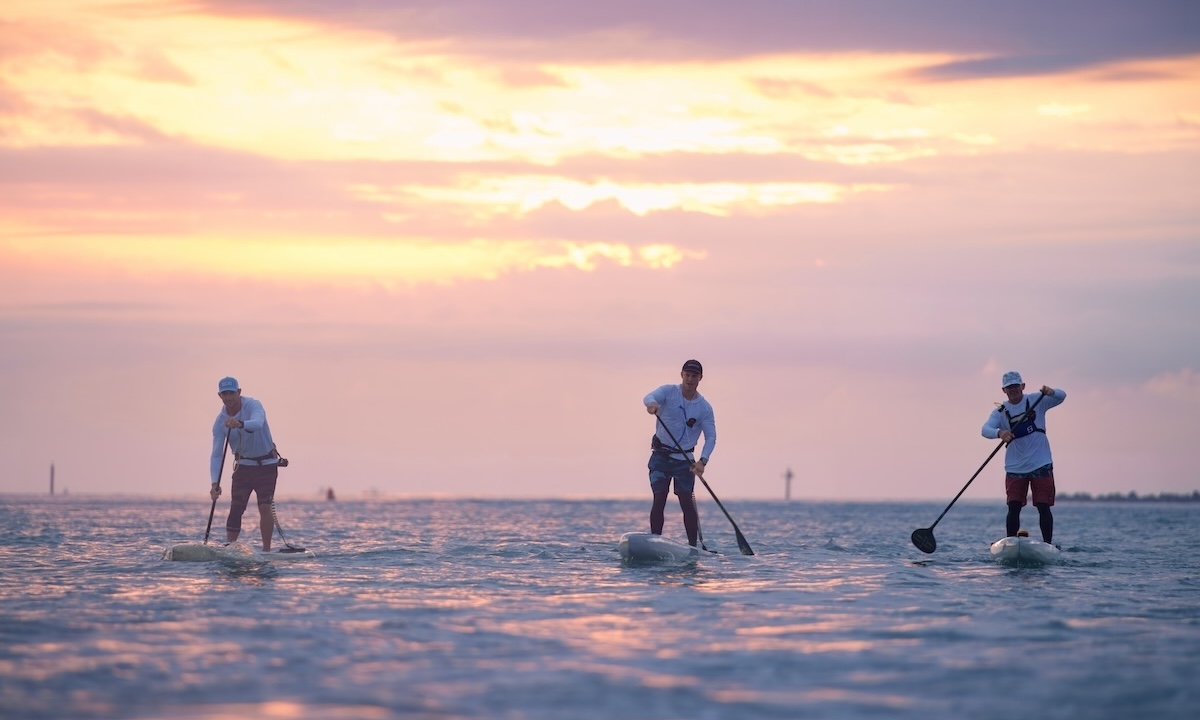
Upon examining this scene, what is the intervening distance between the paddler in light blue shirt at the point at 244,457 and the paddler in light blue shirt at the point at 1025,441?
936 cm

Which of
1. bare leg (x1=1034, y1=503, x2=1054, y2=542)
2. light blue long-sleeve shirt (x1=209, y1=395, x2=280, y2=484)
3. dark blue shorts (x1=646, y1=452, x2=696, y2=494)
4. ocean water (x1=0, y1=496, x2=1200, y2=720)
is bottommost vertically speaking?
ocean water (x1=0, y1=496, x2=1200, y2=720)

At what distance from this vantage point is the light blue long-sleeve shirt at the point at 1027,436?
59.4 feet

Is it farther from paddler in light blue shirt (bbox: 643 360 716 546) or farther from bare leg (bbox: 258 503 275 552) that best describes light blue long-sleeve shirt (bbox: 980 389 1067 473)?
bare leg (bbox: 258 503 275 552)

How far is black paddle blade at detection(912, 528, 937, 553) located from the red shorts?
129 cm

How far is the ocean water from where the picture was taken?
7.72 metres

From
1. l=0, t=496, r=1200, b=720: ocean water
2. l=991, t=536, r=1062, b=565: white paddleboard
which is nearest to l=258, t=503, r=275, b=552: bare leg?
l=0, t=496, r=1200, b=720: ocean water

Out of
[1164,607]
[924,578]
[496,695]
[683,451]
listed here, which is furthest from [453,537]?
[496,695]

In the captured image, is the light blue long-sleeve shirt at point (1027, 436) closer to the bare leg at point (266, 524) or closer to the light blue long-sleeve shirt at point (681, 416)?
the light blue long-sleeve shirt at point (681, 416)

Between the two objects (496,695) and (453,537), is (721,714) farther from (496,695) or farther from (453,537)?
(453,537)

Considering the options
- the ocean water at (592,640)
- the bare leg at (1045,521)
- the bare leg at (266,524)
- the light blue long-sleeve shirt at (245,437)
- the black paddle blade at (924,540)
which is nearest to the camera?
the ocean water at (592,640)

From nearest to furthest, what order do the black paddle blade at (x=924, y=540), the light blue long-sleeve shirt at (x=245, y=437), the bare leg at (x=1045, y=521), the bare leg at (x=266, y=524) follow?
the light blue long-sleeve shirt at (x=245, y=437) < the bare leg at (x=266, y=524) < the bare leg at (x=1045, y=521) < the black paddle blade at (x=924, y=540)

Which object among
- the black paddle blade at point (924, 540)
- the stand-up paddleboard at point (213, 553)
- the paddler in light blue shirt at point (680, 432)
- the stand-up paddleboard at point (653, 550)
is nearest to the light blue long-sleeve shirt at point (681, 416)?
the paddler in light blue shirt at point (680, 432)

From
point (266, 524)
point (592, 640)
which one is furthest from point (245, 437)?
point (592, 640)

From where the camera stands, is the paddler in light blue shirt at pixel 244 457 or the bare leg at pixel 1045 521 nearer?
the paddler in light blue shirt at pixel 244 457
